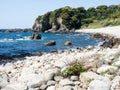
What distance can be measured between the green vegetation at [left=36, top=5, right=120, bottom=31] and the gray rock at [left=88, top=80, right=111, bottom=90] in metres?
113

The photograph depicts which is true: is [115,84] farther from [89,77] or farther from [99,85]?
[89,77]

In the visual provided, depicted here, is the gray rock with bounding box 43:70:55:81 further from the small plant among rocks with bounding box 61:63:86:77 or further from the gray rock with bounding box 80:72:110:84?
the gray rock with bounding box 80:72:110:84

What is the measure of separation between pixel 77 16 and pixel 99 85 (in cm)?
12622

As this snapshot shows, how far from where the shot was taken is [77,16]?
13512 centimetres

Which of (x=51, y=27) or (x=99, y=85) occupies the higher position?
(x=99, y=85)

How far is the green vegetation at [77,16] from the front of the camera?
130250mm

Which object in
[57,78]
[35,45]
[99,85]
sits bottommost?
[35,45]

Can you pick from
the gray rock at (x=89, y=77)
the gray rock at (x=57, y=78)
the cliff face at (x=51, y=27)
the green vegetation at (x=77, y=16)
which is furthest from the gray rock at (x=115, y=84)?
the cliff face at (x=51, y=27)

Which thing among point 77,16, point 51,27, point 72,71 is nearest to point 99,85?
point 72,71

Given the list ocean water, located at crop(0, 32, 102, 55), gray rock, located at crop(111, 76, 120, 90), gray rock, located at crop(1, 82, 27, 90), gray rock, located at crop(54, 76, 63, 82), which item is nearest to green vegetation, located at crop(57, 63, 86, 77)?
gray rock, located at crop(54, 76, 63, 82)

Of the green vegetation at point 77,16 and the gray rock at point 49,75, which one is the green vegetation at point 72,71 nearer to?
the gray rock at point 49,75

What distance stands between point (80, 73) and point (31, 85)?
2.09 m

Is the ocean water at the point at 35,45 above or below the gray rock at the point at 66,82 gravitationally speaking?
below

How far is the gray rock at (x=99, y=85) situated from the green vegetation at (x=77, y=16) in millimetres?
113402
